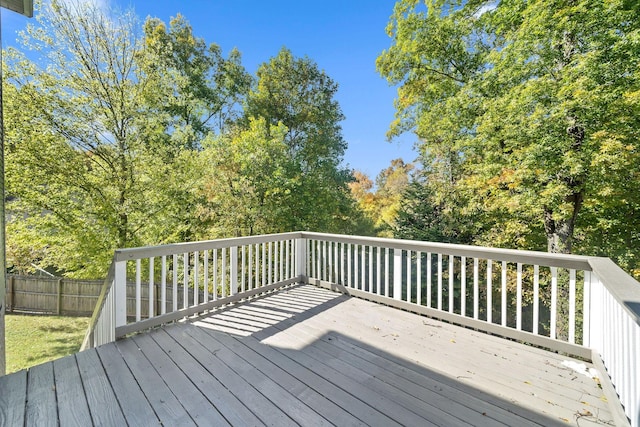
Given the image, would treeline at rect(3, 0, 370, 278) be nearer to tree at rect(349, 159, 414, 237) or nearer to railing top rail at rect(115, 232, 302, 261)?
railing top rail at rect(115, 232, 302, 261)

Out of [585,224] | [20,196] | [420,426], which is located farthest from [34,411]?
[585,224]

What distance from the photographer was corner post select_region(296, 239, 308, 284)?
4.83 meters

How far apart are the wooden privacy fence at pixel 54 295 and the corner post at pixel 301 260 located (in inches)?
275

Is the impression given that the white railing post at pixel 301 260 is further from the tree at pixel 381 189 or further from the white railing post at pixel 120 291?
the tree at pixel 381 189

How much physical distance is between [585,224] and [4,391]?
1179 cm

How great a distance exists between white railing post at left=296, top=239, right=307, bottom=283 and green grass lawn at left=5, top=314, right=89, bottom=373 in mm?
6686

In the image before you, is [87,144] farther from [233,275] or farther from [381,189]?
[381,189]

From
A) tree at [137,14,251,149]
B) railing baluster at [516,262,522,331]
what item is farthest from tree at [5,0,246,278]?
railing baluster at [516,262,522,331]

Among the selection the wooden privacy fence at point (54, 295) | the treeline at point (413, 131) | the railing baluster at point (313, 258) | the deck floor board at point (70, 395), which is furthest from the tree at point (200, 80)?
the deck floor board at point (70, 395)

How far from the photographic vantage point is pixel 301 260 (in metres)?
4.89

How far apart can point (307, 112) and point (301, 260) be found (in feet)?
31.9

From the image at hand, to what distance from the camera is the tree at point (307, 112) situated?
12.8 meters

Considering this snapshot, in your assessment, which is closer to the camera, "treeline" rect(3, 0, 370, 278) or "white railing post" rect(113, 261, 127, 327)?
"white railing post" rect(113, 261, 127, 327)

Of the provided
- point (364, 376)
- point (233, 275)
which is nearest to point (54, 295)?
point (233, 275)
